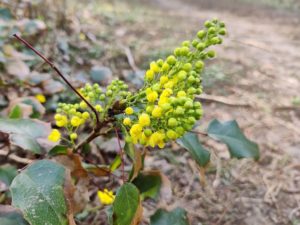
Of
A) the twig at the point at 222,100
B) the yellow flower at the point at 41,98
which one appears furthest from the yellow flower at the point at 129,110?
the twig at the point at 222,100

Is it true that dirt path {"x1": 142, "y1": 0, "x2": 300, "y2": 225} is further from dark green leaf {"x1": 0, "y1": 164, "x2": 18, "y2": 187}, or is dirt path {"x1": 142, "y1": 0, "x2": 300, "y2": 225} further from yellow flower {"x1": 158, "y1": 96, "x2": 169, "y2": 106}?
yellow flower {"x1": 158, "y1": 96, "x2": 169, "y2": 106}

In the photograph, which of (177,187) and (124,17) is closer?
(177,187)

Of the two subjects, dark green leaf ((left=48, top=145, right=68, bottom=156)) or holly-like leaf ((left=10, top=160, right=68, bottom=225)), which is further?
dark green leaf ((left=48, top=145, right=68, bottom=156))

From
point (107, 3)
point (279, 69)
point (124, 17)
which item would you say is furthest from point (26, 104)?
point (107, 3)

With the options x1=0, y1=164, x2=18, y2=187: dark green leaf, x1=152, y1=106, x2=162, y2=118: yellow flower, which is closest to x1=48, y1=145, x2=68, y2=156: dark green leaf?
x1=0, y1=164, x2=18, y2=187: dark green leaf

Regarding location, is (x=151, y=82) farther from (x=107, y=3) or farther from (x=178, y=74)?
(x=107, y=3)

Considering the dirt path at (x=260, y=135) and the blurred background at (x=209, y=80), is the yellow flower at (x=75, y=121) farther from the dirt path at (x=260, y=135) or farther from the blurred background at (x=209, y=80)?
the dirt path at (x=260, y=135)
